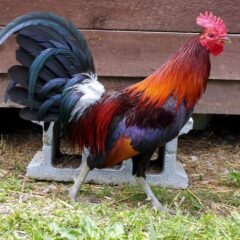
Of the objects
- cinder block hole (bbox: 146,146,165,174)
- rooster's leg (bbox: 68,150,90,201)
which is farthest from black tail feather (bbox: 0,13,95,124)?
cinder block hole (bbox: 146,146,165,174)

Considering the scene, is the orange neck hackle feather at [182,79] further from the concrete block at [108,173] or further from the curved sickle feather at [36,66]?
the concrete block at [108,173]

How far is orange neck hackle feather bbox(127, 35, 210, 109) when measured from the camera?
3668mm

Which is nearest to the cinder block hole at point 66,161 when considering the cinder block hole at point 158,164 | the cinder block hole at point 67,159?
the cinder block hole at point 67,159

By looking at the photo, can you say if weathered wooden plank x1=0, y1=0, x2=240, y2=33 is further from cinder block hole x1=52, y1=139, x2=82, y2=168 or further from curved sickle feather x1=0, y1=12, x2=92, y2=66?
cinder block hole x1=52, y1=139, x2=82, y2=168

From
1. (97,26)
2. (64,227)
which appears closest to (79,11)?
(97,26)

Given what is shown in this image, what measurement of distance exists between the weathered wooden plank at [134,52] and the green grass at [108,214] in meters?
0.97

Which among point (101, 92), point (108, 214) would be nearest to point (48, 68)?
point (101, 92)

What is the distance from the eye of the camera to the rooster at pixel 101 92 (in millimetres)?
3635

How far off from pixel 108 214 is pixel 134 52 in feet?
5.04

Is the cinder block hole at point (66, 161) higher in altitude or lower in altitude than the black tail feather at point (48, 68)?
lower

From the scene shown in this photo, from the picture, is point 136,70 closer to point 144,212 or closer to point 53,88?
point 53,88

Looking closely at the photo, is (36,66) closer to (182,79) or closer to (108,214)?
(182,79)

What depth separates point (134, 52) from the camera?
4.62m

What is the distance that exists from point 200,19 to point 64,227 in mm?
1603
